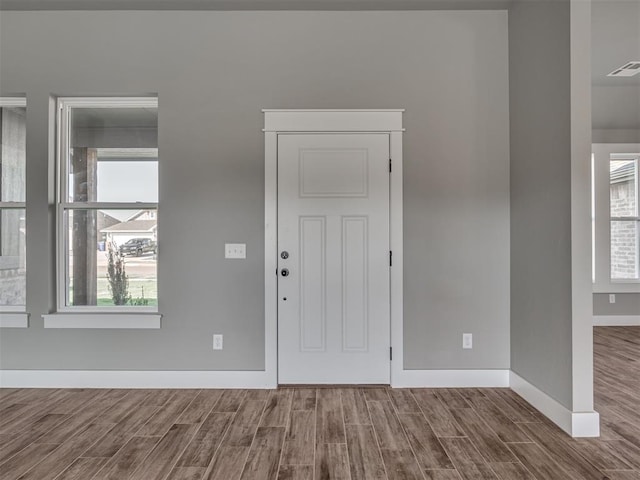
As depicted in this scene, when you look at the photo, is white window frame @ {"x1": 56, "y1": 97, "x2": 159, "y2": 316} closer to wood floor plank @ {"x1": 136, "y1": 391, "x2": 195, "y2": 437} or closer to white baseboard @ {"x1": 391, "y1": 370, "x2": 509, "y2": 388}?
wood floor plank @ {"x1": 136, "y1": 391, "x2": 195, "y2": 437}

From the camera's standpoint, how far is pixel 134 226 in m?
3.04

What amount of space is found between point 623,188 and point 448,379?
4.10 m

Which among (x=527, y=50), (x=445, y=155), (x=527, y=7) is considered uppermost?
(x=527, y=7)

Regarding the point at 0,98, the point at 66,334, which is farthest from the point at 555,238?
the point at 0,98

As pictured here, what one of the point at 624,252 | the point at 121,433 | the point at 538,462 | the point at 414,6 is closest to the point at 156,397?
the point at 121,433

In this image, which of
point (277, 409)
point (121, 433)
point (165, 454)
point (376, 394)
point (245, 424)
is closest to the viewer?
point (165, 454)

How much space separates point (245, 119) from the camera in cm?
291

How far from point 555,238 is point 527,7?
5.70 feet

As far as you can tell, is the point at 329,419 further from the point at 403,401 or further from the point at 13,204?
the point at 13,204

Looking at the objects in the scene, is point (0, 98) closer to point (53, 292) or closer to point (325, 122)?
point (53, 292)

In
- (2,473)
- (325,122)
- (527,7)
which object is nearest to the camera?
(2,473)

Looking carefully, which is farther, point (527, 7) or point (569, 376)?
point (527, 7)

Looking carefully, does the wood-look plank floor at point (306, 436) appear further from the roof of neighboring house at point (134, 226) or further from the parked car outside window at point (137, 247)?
the roof of neighboring house at point (134, 226)

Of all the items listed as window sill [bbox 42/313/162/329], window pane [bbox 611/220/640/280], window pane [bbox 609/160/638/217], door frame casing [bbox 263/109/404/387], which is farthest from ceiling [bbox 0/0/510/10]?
window pane [bbox 611/220/640/280]
